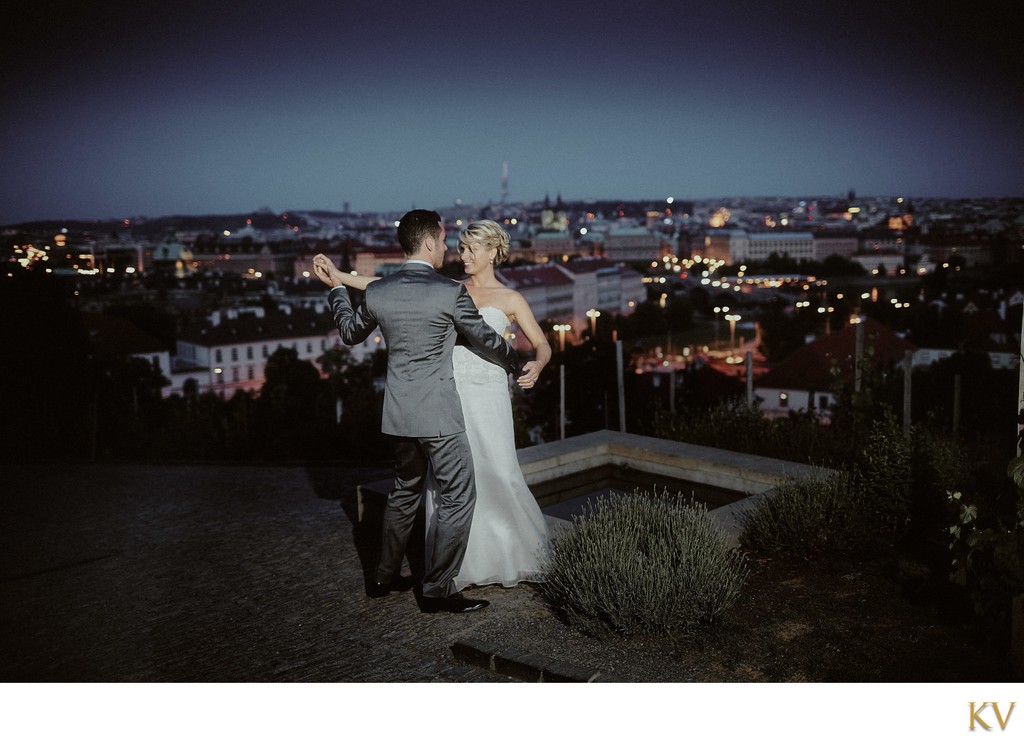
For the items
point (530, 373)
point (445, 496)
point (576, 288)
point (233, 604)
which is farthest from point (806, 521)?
point (576, 288)

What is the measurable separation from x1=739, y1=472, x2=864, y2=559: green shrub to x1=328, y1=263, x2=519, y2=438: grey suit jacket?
1.39m

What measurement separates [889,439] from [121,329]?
202 ft

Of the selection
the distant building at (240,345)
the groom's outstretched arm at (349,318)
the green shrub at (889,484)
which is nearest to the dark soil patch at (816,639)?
the green shrub at (889,484)

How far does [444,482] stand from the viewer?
374 centimetres

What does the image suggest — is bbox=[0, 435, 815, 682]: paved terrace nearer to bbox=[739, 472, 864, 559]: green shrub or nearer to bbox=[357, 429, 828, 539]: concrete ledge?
bbox=[357, 429, 828, 539]: concrete ledge

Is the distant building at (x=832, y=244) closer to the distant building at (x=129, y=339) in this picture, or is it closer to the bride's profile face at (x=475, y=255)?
the distant building at (x=129, y=339)

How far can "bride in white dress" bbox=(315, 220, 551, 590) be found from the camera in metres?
3.95

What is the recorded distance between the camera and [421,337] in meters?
3.62

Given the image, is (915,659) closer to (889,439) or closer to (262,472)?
(889,439)

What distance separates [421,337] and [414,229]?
41 centimetres

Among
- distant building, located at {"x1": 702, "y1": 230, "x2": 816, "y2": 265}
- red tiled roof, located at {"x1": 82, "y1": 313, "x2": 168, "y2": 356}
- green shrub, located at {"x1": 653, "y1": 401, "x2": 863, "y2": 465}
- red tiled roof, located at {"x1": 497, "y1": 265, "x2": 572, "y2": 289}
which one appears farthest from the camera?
distant building, located at {"x1": 702, "y1": 230, "x2": 816, "y2": 265}

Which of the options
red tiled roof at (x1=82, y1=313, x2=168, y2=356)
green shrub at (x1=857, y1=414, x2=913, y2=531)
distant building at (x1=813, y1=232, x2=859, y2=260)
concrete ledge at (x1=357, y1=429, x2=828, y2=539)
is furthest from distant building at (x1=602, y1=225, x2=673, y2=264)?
green shrub at (x1=857, y1=414, x2=913, y2=531)

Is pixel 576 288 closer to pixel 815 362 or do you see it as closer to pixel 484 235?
pixel 815 362

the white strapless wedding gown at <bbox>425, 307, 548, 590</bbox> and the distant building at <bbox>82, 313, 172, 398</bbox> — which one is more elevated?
the white strapless wedding gown at <bbox>425, 307, 548, 590</bbox>
